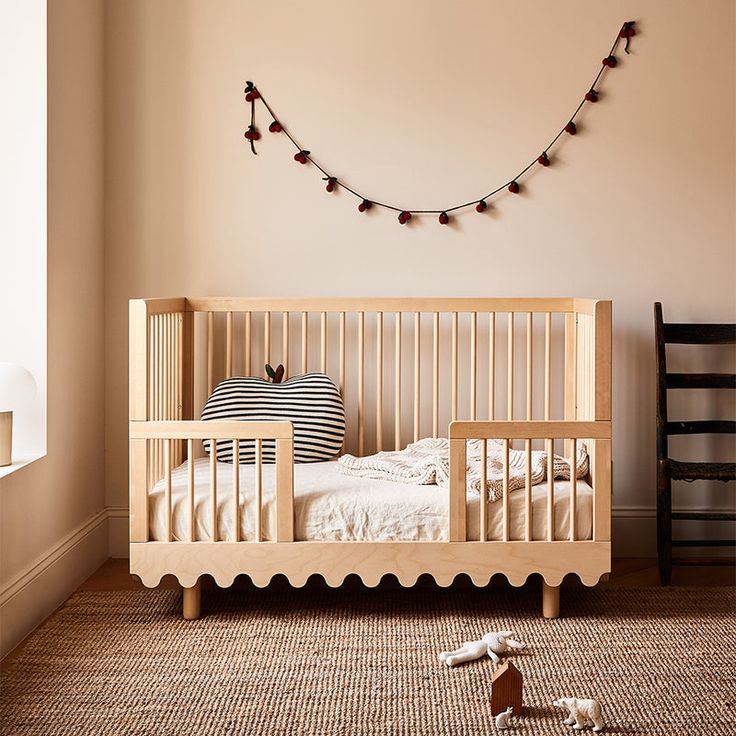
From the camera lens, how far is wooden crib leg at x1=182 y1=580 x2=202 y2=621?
2324 mm

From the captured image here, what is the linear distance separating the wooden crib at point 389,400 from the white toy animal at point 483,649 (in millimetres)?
182

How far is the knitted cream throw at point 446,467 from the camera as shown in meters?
2.32

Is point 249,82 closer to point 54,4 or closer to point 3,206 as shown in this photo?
point 54,4

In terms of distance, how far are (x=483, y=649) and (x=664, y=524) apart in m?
0.94

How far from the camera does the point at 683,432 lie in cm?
283

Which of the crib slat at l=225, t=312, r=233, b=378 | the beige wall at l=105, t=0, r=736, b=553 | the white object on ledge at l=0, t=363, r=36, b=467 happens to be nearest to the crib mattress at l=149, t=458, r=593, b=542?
the white object on ledge at l=0, t=363, r=36, b=467

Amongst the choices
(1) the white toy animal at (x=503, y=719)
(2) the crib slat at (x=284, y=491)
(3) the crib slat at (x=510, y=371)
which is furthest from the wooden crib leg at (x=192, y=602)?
(3) the crib slat at (x=510, y=371)

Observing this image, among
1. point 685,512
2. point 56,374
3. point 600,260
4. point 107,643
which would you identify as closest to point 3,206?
point 56,374

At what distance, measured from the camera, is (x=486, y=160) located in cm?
294

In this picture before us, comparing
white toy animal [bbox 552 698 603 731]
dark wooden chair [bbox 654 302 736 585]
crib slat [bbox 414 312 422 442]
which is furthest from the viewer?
crib slat [bbox 414 312 422 442]

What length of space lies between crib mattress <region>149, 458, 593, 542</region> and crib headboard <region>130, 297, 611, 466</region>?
0.52m

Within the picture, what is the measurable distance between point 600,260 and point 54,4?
1.86 meters

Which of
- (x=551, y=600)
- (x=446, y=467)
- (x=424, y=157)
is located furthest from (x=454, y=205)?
(x=551, y=600)

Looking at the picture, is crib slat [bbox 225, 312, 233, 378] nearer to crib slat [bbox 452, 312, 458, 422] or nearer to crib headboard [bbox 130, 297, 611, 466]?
crib headboard [bbox 130, 297, 611, 466]
